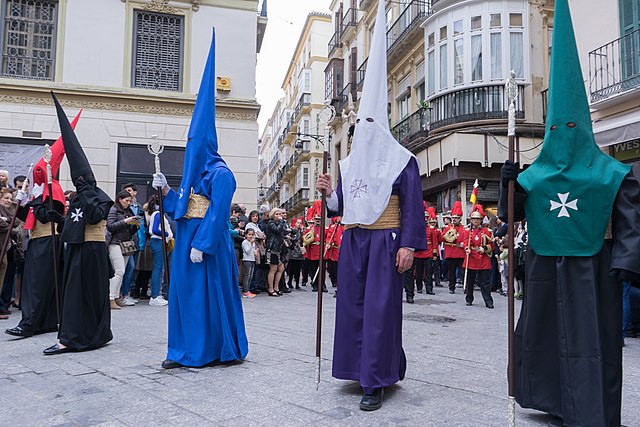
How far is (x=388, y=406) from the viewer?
145 inches

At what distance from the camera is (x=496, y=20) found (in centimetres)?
1875

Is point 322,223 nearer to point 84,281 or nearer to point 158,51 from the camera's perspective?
point 84,281

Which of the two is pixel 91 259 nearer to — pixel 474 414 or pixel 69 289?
pixel 69 289

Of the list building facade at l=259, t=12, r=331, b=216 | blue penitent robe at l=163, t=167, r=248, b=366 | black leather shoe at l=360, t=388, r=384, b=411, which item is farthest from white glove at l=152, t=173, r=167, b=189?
building facade at l=259, t=12, r=331, b=216

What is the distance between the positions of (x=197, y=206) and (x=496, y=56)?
1621 cm

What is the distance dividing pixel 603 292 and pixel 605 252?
243mm

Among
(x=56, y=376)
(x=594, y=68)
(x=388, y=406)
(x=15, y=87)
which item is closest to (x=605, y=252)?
(x=388, y=406)

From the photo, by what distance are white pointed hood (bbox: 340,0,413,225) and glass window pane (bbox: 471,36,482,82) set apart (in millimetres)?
15750

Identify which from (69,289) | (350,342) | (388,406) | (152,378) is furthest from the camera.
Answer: (69,289)

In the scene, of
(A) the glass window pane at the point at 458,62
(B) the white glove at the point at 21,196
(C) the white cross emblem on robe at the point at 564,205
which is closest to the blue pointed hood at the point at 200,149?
(B) the white glove at the point at 21,196

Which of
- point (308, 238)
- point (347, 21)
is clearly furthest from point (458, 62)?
point (347, 21)

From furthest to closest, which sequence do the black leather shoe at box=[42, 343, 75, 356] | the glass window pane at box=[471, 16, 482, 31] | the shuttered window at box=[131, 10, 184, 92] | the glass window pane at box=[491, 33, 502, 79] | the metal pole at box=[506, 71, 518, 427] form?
the glass window pane at box=[471, 16, 482, 31], the glass window pane at box=[491, 33, 502, 79], the shuttered window at box=[131, 10, 184, 92], the black leather shoe at box=[42, 343, 75, 356], the metal pole at box=[506, 71, 518, 427]

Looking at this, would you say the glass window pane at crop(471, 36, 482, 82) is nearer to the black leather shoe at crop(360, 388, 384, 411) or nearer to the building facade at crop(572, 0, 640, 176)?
the building facade at crop(572, 0, 640, 176)

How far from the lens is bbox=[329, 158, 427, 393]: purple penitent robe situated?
3838mm
